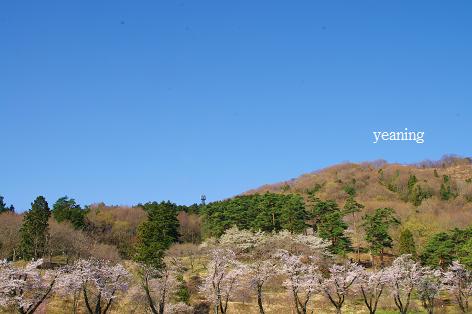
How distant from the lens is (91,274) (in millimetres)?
45250

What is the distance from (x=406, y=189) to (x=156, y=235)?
79577 mm

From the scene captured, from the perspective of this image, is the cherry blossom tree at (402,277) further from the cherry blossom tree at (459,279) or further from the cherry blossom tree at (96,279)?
the cherry blossom tree at (96,279)

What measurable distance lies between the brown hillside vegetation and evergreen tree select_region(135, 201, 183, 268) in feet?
112

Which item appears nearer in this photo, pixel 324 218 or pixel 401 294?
pixel 401 294

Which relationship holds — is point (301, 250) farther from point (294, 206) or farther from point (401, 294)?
point (401, 294)

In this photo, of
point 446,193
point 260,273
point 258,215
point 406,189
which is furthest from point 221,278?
point 406,189

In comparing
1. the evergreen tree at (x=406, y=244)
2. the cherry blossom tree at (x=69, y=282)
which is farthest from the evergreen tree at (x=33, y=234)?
the evergreen tree at (x=406, y=244)

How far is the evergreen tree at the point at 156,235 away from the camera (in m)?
59.6

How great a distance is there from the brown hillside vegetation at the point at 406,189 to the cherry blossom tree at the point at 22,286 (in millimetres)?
52073

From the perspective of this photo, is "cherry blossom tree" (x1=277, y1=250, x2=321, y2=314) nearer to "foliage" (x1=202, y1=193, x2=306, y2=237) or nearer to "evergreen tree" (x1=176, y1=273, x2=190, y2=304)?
"evergreen tree" (x1=176, y1=273, x2=190, y2=304)

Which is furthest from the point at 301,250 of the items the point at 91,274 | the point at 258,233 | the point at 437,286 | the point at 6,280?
the point at 6,280

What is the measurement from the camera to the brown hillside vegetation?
9175cm

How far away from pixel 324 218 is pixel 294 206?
433cm

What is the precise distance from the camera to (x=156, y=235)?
71375 millimetres
